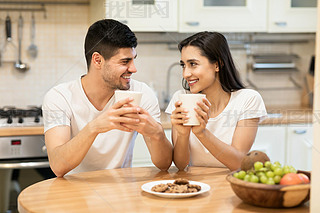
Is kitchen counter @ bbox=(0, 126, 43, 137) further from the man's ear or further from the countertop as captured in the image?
the man's ear

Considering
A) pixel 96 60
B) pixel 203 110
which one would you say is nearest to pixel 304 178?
pixel 203 110

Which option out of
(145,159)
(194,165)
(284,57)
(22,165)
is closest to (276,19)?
(284,57)

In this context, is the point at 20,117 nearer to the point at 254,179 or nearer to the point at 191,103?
the point at 191,103

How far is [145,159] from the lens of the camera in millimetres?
2760

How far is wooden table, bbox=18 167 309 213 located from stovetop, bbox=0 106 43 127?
1.09 metres

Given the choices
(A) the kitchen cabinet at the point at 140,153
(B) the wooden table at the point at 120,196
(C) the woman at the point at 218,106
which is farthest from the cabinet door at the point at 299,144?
(B) the wooden table at the point at 120,196

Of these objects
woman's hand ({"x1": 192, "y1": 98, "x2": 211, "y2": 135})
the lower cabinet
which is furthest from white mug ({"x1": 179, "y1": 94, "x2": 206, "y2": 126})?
the lower cabinet

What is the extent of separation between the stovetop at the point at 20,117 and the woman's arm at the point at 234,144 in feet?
4.11

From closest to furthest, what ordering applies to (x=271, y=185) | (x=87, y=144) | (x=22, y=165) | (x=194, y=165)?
(x=271, y=185), (x=87, y=144), (x=194, y=165), (x=22, y=165)

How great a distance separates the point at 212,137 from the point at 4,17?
1.90m

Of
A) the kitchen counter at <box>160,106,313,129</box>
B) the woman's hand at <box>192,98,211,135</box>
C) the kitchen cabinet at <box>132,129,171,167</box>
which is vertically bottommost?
the kitchen cabinet at <box>132,129,171,167</box>

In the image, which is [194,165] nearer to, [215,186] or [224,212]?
[215,186]

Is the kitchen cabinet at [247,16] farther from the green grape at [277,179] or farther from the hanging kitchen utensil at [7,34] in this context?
the green grape at [277,179]

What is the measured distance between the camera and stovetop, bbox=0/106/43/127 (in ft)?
8.37
